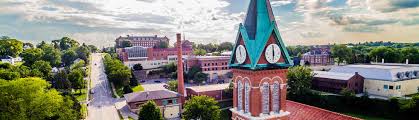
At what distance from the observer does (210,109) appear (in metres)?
41.8

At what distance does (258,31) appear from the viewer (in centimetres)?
1697

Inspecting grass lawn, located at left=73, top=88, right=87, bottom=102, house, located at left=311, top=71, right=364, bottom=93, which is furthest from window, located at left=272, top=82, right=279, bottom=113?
grass lawn, located at left=73, top=88, right=87, bottom=102

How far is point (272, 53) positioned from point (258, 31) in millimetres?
1683

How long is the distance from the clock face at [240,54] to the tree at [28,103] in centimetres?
2967

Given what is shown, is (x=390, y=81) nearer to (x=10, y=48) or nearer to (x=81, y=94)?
(x=81, y=94)

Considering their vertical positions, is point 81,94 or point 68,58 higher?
point 68,58

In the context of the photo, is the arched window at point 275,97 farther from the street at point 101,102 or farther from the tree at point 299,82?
the tree at point 299,82

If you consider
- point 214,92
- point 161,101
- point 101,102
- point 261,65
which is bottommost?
point 101,102

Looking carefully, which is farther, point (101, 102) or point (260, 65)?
point (101, 102)

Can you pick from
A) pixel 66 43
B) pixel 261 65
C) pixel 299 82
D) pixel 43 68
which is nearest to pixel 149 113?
pixel 261 65

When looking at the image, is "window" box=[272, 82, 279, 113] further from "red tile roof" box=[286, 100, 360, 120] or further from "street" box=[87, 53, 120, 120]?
"street" box=[87, 53, 120, 120]

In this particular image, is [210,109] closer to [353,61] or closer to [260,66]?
[260,66]

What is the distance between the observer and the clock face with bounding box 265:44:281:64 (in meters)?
17.1

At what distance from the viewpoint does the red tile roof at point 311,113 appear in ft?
63.7
